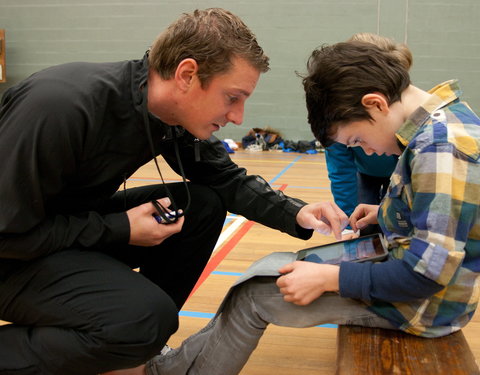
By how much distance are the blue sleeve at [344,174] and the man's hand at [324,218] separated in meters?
0.86

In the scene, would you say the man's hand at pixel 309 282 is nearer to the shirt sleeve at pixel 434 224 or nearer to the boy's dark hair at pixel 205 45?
the shirt sleeve at pixel 434 224

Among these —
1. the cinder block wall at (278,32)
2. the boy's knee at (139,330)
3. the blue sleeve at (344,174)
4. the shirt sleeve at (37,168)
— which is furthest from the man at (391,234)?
the cinder block wall at (278,32)

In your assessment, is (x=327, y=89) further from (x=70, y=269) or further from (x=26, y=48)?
(x=26, y=48)

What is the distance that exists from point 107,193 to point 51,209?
194 mm

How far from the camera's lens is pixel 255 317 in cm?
143

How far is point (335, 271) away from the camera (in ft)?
4.39

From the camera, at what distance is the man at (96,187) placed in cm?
134

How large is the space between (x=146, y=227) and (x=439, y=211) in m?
0.74

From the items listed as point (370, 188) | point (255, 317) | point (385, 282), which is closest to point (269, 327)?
point (255, 317)

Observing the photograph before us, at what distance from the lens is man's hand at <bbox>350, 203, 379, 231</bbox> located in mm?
1731

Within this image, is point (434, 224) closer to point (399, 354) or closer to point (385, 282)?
point (385, 282)

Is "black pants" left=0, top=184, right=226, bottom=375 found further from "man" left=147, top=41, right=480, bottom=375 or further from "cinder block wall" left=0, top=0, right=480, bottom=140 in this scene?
"cinder block wall" left=0, top=0, right=480, bottom=140

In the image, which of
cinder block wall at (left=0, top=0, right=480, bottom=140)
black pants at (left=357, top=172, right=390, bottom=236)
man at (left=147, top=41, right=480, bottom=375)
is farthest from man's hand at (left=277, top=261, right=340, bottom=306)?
cinder block wall at (left=0, top=0, right=480, bottom=140)

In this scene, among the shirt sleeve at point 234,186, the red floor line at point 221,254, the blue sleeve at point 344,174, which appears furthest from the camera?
the blue sleeve at point 344,174
